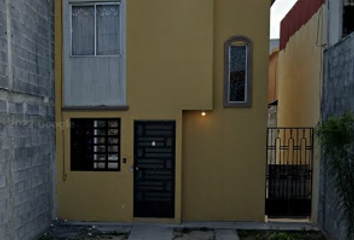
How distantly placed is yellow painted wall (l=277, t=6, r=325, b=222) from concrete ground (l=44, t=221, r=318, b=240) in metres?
1.19

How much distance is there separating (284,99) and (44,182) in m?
6.90

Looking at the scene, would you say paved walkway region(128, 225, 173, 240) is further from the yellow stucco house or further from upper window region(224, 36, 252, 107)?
upper window region(224, 36, 252, 107)

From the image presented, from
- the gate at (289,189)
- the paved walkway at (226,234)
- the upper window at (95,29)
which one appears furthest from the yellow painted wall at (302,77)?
the upper window at (95,29)

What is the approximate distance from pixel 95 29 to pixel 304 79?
474 centimetres

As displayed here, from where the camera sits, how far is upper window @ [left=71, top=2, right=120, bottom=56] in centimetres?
588

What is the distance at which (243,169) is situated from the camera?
5.93 m

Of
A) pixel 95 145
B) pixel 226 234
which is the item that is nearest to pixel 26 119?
pixel 95 145

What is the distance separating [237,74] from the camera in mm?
5895

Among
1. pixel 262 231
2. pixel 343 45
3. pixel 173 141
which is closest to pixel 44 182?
pixel 173 141

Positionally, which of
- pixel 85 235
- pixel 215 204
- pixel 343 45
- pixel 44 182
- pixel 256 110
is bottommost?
pixel 85 235

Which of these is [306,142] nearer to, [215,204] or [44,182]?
[215,204]

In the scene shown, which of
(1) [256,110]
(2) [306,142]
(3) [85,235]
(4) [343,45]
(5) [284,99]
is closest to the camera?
(4) [343,45]

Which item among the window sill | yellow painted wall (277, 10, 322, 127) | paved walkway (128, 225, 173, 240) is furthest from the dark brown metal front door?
yellow painted wall (277, 10, 322, 127)

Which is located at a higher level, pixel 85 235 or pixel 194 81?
pixel 194 81
